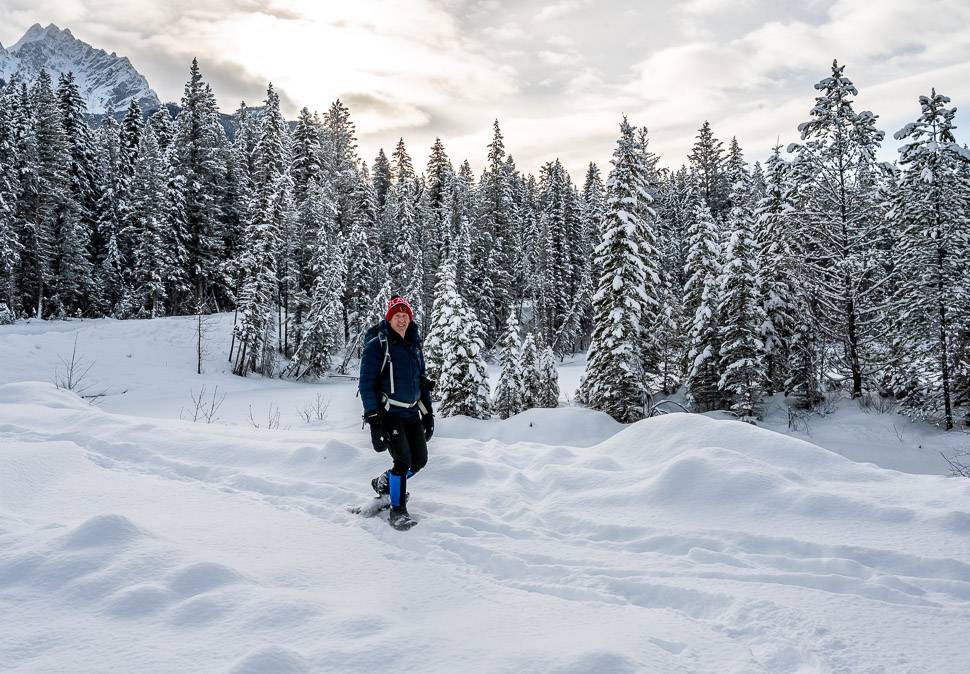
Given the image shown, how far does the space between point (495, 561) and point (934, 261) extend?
77.2ft

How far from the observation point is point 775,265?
2127cm

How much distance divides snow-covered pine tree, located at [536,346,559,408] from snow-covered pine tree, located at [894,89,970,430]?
14252 millimetres

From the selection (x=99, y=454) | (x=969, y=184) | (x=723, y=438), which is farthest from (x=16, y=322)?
(x=969, y=184)

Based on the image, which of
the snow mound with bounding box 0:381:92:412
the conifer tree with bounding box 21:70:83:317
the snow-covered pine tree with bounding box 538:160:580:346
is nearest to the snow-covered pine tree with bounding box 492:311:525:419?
the snow mound with bounding box 0:381:92:412

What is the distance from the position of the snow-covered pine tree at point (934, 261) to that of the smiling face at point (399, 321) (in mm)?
22079

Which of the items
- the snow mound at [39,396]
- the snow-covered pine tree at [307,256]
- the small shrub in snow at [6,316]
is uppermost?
the snow-covered pine tree at [307,256]

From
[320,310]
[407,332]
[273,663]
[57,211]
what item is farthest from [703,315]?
[57,211]

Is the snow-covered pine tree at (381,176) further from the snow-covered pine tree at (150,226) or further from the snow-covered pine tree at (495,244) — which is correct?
the snow-covered pine tree at (150,226)

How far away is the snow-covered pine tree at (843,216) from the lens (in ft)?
69.9

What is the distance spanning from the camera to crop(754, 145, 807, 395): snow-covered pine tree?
21.0 metres

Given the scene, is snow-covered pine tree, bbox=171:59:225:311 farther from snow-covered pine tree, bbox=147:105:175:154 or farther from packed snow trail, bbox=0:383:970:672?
packed snow trail, bbox=0:383:970:672

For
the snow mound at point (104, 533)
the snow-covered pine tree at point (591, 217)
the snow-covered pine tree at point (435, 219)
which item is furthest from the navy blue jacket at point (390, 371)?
the snow-covered pine tree at point (591, 217)

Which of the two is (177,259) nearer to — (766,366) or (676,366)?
(676,366)

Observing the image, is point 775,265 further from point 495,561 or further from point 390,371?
point 495,561
